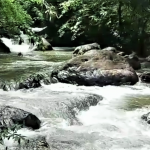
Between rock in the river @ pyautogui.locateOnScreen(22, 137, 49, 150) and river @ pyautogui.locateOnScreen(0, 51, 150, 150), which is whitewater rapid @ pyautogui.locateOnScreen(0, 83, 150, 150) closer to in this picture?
river @ pyautogui.locateOnScreen(0, 51, 150, 150)

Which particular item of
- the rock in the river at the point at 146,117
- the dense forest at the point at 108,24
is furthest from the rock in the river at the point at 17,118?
the dense forest at the point at 108,24

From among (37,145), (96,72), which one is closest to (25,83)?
(96,72)

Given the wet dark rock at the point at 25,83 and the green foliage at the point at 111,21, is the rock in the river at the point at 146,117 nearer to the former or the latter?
the wet dark rock at the point at 25,83

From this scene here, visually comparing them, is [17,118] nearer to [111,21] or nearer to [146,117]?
[146,117]

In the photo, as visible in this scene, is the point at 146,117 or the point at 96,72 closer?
the point at 146,117

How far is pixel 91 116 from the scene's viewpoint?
734 cm

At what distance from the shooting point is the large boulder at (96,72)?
1050 centimetres

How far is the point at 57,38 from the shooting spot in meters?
23.1

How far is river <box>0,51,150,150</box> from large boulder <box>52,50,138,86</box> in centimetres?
35

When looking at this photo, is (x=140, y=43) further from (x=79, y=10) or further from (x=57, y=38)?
(x=57, y=38)

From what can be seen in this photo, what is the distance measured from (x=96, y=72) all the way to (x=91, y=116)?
343 cm

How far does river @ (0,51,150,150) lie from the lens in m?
5.73

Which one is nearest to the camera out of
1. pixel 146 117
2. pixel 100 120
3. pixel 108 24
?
pixel 146 117

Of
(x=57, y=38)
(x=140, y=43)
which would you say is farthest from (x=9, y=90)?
(x=57, y=38)
